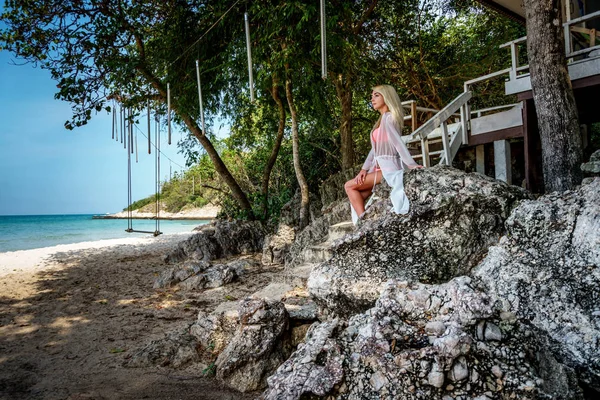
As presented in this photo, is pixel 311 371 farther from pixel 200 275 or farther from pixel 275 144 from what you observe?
pixel 275 144

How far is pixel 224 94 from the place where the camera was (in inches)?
472

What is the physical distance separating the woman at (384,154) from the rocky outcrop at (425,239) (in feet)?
1.34

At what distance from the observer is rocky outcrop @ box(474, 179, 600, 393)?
98.2 inches

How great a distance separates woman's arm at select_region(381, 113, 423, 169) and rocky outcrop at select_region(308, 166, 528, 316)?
0.40m

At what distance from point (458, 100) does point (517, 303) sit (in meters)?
5.50

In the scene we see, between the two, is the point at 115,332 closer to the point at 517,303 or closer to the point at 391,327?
the point at 391,327

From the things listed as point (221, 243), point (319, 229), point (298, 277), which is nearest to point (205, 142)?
point (221, 243)

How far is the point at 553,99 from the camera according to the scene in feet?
16.4

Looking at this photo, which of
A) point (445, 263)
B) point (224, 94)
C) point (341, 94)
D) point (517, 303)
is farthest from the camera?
point (224, 94)

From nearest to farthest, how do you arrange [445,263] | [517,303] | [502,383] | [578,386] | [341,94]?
[502,383] → [578,386] → [517,303] → [445,263] → [341,94]

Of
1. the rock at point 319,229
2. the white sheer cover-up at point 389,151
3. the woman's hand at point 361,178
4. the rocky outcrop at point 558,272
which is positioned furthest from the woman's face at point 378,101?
the rock at point 319,229

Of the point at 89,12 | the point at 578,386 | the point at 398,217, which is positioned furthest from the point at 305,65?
the point at 578,386

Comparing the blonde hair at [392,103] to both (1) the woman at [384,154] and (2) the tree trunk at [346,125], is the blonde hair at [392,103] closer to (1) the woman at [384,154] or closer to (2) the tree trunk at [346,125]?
(1) the woman at [384,154]

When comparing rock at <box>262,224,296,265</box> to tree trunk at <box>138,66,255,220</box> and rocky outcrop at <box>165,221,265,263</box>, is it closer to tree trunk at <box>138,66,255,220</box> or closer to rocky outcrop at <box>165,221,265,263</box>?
rocky outcrop at <box>165,221,265,263</box>
